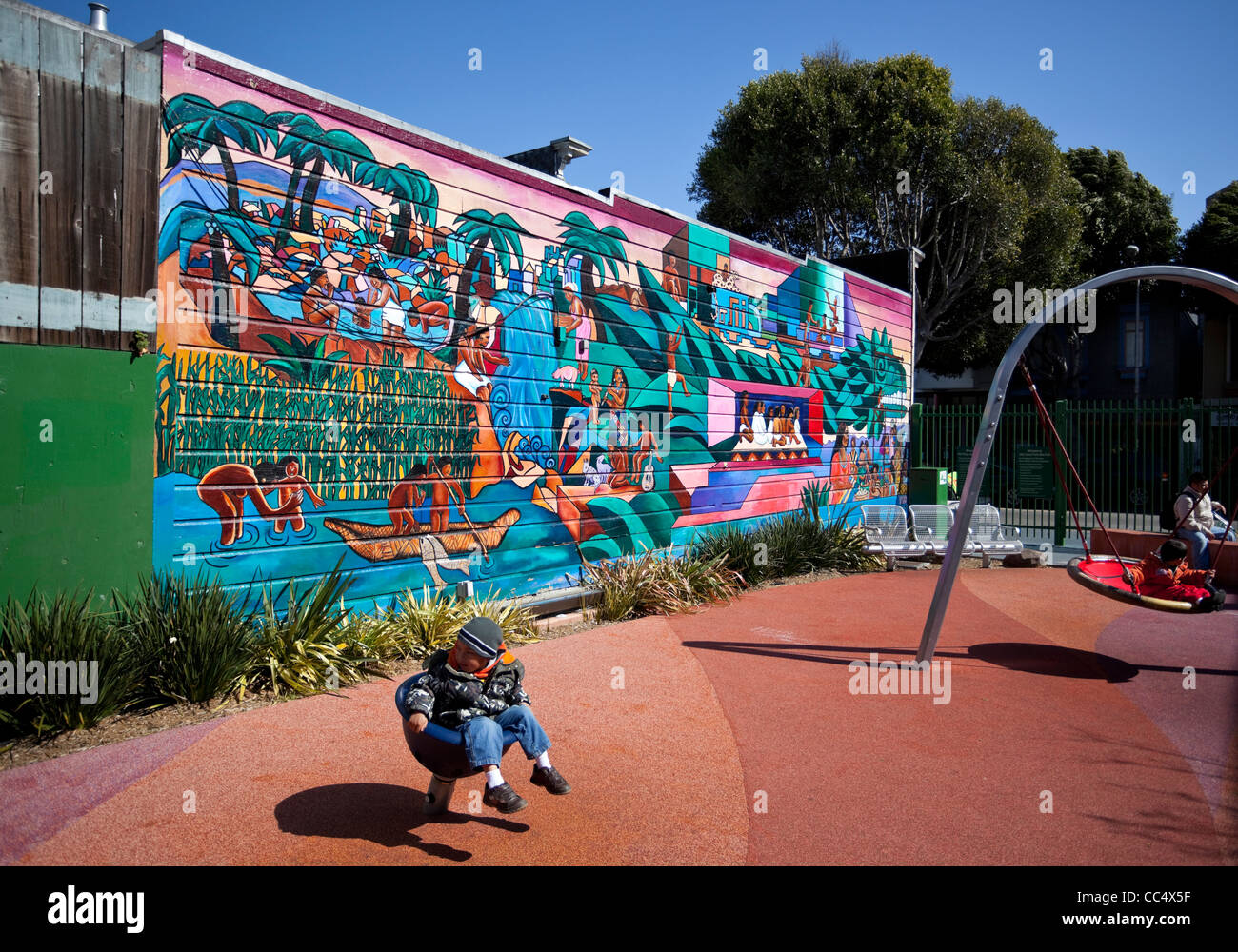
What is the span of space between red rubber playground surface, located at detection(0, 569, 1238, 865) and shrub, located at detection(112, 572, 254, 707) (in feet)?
1.31

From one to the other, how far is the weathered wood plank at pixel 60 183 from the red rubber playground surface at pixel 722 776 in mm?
2909

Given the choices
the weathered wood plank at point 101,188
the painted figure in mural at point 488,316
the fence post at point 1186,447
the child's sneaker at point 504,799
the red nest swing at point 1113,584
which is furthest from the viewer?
the fence post at point 1186,447

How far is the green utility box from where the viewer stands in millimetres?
16406

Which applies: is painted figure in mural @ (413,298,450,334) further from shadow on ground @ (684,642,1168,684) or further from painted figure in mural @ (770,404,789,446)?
painted figure in mural @ (770,404,789,446)

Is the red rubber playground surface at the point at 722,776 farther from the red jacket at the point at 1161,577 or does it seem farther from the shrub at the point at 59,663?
the red jacket at the point at 1161,577

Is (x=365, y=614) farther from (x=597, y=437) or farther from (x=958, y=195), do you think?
(x=958, y=195)

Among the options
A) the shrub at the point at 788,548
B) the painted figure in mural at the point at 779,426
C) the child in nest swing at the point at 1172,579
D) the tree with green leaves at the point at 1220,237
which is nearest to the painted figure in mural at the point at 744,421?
the painted figure in mural at the point at 779,426

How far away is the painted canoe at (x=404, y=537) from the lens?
7.72 meters

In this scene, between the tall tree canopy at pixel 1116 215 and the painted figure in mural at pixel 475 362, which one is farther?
the tall tree canopy at pixel 1116 215

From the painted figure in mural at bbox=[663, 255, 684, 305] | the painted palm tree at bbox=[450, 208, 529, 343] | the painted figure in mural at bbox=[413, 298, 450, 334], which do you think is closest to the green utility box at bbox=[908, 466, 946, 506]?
the painted figure in mural at bbox=[663, 255, 684, 305]

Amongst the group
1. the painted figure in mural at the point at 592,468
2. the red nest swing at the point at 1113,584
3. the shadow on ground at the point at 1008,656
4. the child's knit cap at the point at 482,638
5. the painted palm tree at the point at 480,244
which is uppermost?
the painted palm tree at the point at 480,244

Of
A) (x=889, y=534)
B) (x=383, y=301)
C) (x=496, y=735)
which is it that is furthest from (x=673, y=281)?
(x=496, y=735)

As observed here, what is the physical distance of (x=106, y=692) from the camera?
5.46 metres
